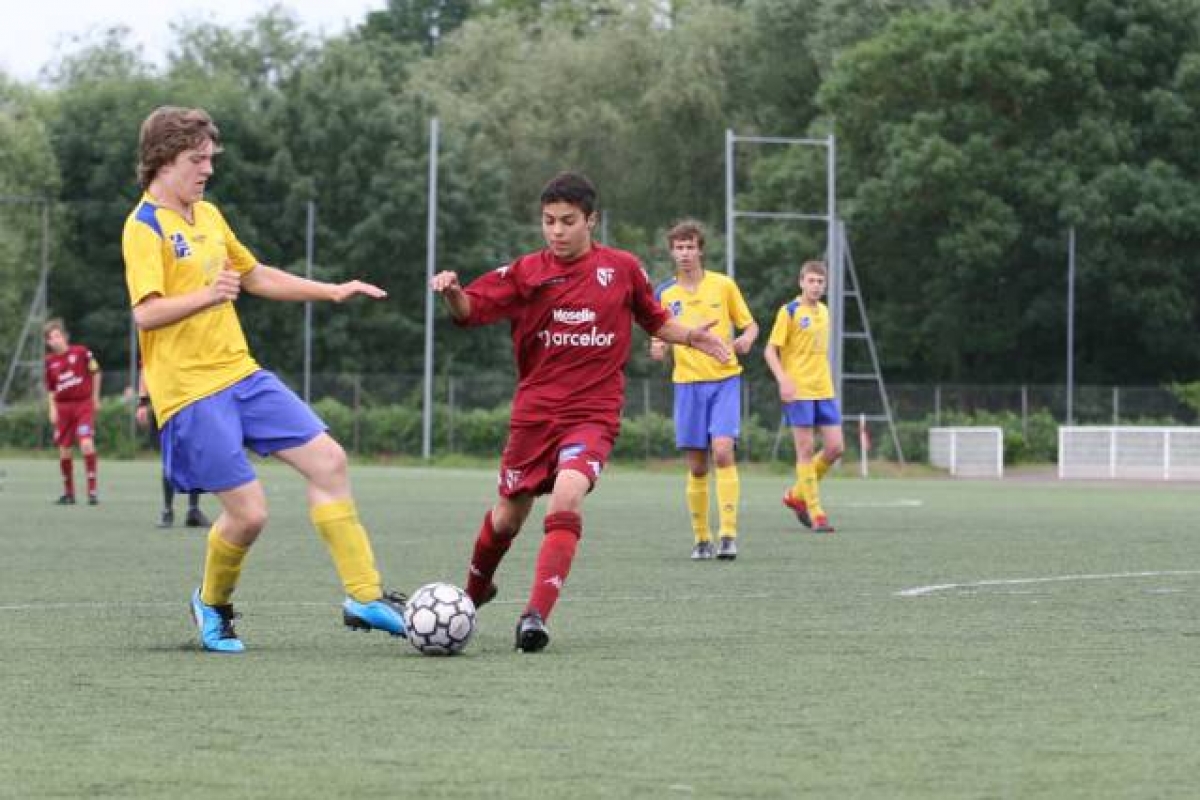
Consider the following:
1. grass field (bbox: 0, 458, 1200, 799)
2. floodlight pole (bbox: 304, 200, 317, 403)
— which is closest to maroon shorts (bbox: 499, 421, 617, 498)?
grass field (bbox: 0, 458, 1200, 799)

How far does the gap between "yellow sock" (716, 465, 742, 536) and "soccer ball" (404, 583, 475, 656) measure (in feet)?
22.1

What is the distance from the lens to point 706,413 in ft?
52.4

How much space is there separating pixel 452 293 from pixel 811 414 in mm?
10077

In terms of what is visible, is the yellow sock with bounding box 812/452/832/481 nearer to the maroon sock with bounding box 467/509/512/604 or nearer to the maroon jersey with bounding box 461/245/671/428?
the maroon sock with bounding box 467/509/512/604

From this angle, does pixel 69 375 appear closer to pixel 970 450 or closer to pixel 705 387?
pixel 705 387

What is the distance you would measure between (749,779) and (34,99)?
6710 cm

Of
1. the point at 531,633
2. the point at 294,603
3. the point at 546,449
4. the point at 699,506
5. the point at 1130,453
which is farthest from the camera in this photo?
the point at 1130,453

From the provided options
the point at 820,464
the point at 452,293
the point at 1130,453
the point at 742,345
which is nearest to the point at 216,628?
the point at 452,293

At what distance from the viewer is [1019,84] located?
59.6m

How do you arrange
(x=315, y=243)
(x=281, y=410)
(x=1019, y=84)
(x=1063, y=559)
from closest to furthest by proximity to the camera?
(x=281, y=410), (x=1063, y=559), (x=1019, y=84), (x=315, y=243)

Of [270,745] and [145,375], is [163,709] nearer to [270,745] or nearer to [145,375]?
[270,745]

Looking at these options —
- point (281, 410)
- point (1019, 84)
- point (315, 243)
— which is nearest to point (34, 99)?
point (315, 243)

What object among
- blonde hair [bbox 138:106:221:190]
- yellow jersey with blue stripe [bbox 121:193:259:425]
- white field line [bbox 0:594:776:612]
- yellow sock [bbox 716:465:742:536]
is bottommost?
white field line [bbox 0:594:776:612]

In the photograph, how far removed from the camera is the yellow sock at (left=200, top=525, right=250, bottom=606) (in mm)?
9094
